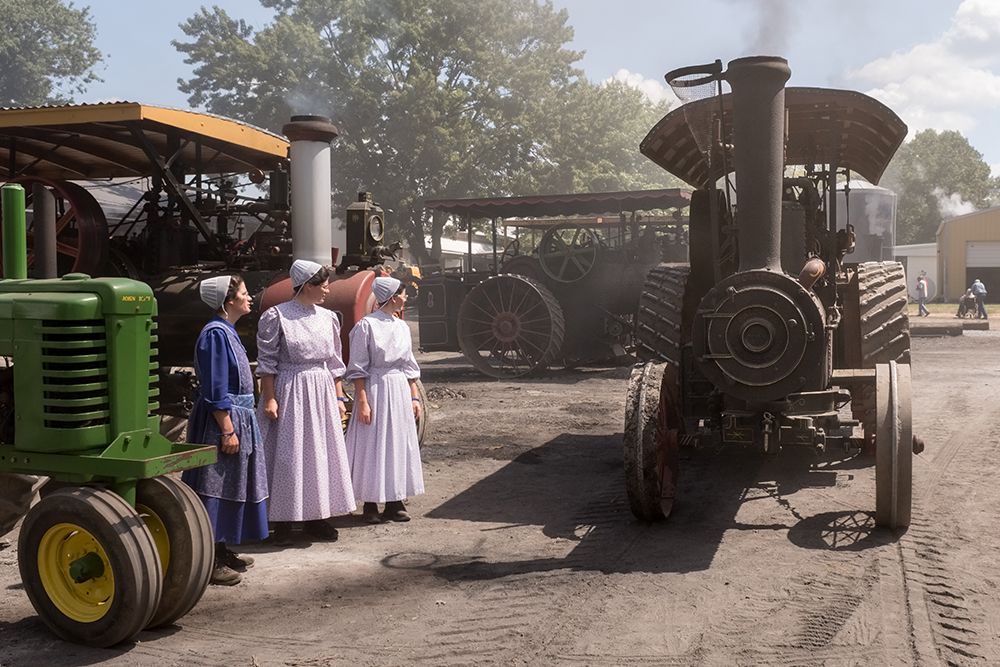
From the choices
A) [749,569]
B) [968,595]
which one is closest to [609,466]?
[749,569]

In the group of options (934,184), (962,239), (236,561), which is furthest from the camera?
(934,184)

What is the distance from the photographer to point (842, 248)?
7.75 metres

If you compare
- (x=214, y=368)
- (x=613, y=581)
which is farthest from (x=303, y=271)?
(x=613, y=581)

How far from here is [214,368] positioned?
15.2 feet

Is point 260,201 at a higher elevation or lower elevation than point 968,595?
higher

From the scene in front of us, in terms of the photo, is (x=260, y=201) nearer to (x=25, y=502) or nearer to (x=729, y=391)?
(x=25, y=502)

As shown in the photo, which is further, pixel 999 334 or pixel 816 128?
pixel 999 334

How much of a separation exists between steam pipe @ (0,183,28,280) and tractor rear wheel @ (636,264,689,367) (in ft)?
13.5

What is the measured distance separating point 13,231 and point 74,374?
81 centimetres

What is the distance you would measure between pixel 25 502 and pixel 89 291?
2080 mm

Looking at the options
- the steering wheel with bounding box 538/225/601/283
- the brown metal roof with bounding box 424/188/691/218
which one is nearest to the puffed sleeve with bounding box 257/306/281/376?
the brown metal roof with bounding box 424/188/691/218

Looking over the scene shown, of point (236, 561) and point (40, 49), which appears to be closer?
point (236, 561)

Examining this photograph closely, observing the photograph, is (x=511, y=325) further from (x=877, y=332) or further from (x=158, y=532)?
(x=158, y=532)

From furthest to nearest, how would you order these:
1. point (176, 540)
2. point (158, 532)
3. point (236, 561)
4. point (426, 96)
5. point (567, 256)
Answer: point (426, 96) → point (567, 256) → point (236, 561) → point (158, 532) → point (176, 540)
